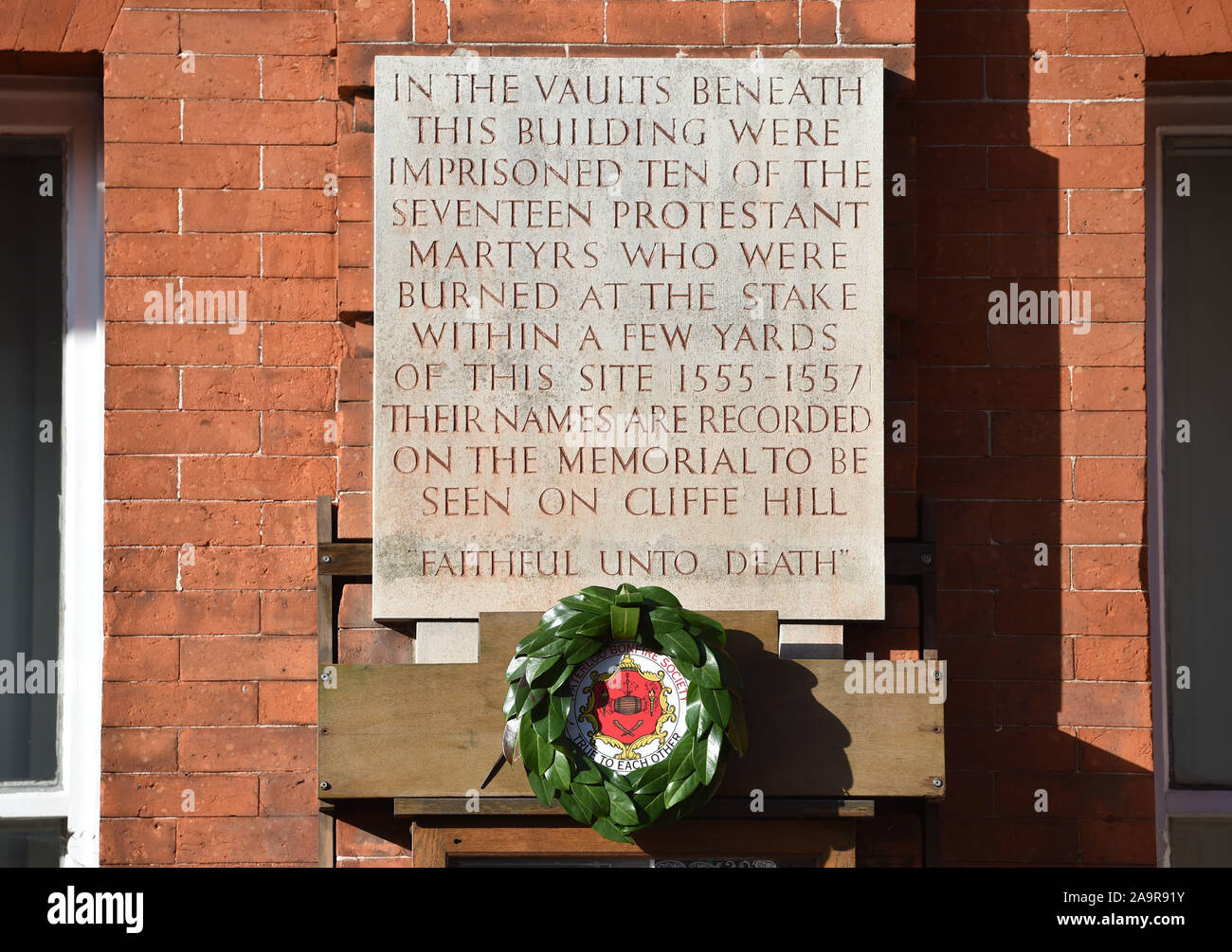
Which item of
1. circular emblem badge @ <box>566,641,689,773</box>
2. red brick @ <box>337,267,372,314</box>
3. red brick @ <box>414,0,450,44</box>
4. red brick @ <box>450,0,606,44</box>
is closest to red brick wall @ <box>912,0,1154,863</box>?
red brick @ <box>450,0,606,44</box>

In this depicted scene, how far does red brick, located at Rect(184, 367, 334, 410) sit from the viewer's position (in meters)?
3.54

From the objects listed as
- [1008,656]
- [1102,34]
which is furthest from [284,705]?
[1102,34]

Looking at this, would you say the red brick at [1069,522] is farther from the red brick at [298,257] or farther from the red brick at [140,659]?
the red brick at [140,659]

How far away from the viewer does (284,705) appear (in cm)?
349

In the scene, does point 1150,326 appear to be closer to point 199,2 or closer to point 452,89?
point 452,89

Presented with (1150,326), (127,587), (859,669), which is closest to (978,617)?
(859,669)

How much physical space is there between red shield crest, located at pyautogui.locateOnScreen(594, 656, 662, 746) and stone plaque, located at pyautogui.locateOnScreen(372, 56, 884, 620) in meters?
0.30

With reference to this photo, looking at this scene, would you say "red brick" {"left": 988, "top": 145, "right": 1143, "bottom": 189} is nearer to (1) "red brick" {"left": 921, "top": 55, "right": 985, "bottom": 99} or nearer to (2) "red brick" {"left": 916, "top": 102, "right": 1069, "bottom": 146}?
(2) "red brick" {"left": 916, "top": 102, "right": 1069, "bottom": 146}

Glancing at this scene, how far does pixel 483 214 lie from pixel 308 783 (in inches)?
61.0

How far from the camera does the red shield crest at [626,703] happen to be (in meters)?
2.98

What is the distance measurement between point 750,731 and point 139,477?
5.69 feet

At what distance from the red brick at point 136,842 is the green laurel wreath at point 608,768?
3.62 feet

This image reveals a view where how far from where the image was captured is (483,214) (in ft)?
10.7

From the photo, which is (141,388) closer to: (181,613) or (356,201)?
(181,613)
